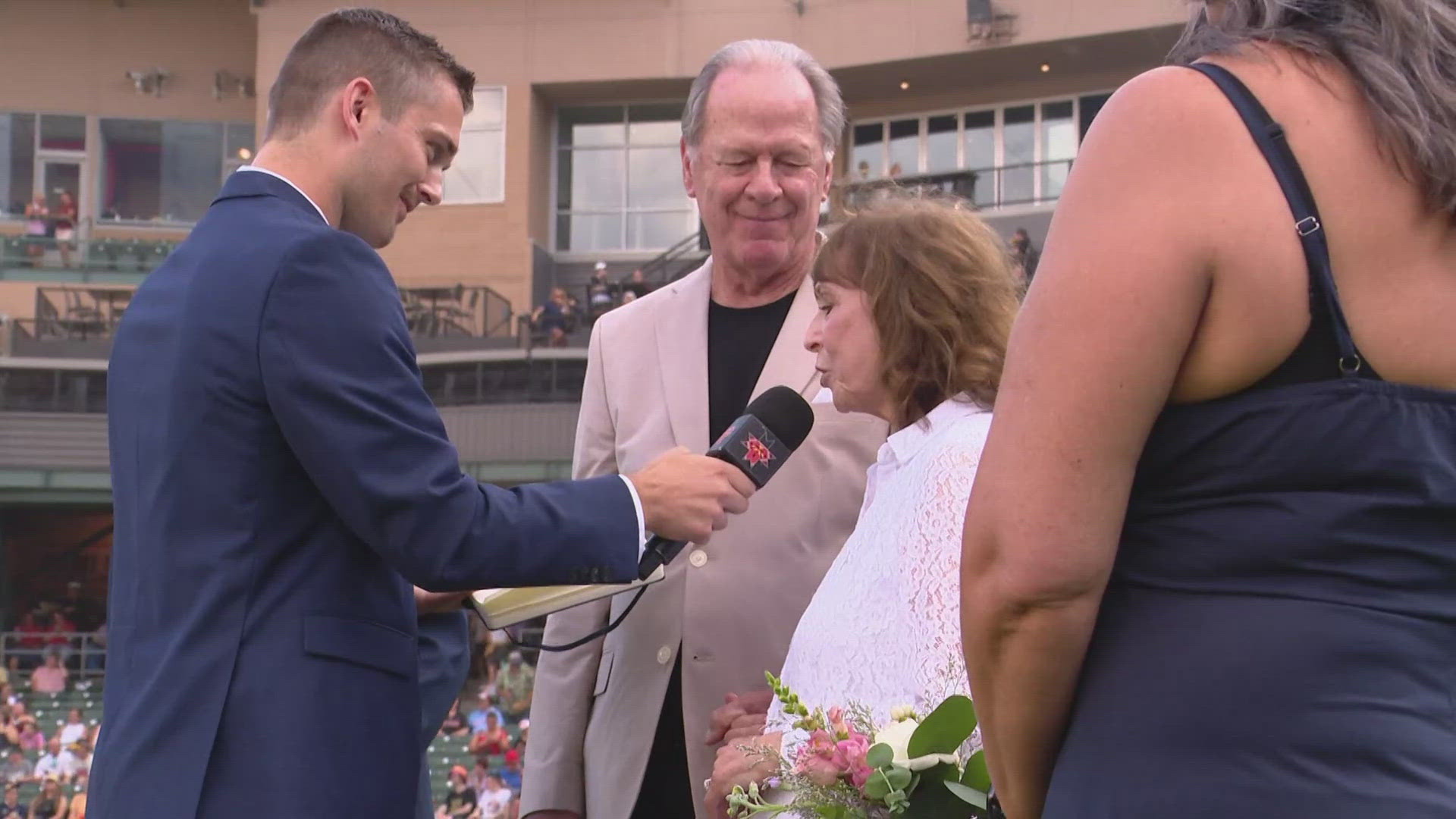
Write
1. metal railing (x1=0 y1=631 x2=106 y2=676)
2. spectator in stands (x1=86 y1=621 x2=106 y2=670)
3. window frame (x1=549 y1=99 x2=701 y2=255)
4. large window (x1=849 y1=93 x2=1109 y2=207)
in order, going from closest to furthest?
metal railing (x1=0 y1=631 x2=106 y2=676) < spectator in stands (x1=86 y1=621 x2=106 y2=670) < large window (x1=849 y1=93 x2=1109 y2=207) < window frame (x1=549 y1=99 x2=701 y2=255)

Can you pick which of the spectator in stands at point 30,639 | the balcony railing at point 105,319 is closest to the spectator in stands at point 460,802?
the balcony railing at point 105,319

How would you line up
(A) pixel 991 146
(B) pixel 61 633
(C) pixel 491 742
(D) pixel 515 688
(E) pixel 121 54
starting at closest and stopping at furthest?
(C) pixel 491 742, (D) pixel 515 688, (B) pixel 61 633, (A) pixel 991 146, (E) pixel 121 54

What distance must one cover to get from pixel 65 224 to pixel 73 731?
40.2 feet

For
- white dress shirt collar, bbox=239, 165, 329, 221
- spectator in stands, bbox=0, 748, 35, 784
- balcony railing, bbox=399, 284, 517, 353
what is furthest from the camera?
balcony railing, bbox=399, 284, 517, 353

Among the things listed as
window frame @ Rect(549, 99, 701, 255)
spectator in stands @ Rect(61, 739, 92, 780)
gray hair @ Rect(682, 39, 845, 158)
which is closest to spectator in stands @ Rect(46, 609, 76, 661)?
spectator in stands @ Rect(61, 739, 92, 780)

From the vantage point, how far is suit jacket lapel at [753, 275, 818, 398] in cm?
309

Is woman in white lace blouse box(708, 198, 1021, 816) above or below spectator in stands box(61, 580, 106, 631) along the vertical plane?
above

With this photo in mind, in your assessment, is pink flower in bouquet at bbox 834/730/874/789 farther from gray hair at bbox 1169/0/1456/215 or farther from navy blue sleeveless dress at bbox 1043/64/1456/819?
gray hair at bbox 1169/0/1456/215

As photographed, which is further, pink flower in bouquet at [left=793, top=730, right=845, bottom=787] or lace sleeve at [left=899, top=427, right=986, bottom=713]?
lace sleeve at [left=899, top=427, right=986, bottom=713]

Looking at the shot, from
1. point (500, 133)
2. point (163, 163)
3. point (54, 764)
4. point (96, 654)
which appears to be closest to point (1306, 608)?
point (54, 764)

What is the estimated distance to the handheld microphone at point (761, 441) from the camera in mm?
2691

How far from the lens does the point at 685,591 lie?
301 centimetres

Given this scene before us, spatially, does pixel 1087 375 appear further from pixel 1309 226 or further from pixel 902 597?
pixel 902 597

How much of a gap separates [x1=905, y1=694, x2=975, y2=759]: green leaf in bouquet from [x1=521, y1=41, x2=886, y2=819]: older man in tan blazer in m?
1.06
